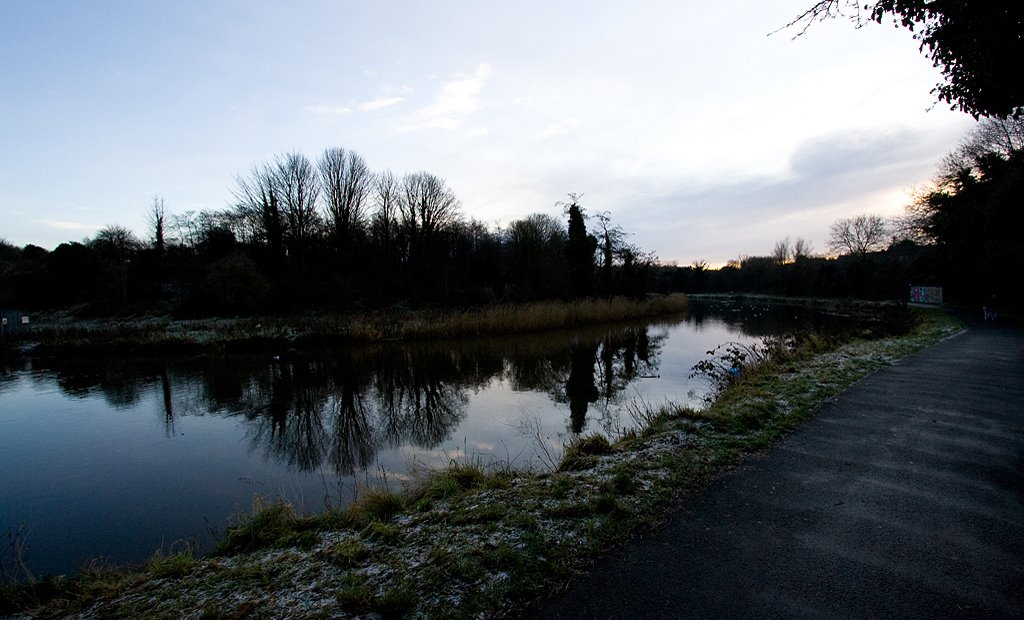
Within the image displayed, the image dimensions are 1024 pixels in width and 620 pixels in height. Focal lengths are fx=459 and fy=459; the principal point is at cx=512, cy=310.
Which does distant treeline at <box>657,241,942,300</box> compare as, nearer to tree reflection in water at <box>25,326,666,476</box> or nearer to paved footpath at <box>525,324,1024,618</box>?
tree reflection in water at <box>25,326,666,476</box>

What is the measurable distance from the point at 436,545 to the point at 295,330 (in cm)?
1916

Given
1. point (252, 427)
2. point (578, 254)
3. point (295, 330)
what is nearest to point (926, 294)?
point (578, 254)

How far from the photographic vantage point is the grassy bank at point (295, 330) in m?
18.3

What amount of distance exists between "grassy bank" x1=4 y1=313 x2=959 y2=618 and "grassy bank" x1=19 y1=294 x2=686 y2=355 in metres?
16.0

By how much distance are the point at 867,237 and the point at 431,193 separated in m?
54.6

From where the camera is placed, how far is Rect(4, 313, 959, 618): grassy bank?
8.58ft

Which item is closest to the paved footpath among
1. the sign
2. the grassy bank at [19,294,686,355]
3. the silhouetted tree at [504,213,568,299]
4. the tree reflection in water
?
the tree reflection in water

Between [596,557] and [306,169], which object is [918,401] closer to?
[596,557]

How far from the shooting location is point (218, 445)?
7379 mm

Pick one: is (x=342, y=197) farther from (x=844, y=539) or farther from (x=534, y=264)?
(x=844, y=539)

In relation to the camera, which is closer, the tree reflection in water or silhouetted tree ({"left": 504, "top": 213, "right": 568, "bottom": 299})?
the tree reflection in water

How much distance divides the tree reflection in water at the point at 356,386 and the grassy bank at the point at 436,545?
8.15 ft

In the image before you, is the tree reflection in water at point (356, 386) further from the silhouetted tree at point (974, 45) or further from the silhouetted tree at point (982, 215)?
the silhouetted tree at point (982, 215)

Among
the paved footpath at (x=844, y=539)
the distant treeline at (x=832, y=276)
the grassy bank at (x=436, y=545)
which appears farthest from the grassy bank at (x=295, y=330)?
the distant treeline at (x=832, y=276)
